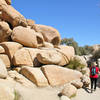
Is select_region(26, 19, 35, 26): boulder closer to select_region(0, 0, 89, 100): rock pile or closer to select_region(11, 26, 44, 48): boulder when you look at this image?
select_region(0, 0, 89, 100): rock pile

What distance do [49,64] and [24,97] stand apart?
322 cm

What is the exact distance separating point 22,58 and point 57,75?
7.65ft

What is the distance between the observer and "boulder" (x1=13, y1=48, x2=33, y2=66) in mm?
8852

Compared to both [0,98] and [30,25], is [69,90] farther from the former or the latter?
[30,25]

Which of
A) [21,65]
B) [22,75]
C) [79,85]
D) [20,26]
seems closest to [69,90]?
[79,85]

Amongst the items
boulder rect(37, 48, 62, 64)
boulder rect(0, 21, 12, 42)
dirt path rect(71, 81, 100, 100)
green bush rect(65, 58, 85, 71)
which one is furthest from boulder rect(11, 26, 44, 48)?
dirt path rect(71, 81, 100, 100)

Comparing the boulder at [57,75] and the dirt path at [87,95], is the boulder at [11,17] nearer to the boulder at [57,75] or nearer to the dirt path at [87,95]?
the boulder at [57,75]

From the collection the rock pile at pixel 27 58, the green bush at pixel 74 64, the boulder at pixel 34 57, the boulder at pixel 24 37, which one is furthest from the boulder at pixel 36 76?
the green bush at pixel 74 64

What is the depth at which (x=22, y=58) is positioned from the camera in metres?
8.93

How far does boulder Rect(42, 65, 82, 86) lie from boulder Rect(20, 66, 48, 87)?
31cm

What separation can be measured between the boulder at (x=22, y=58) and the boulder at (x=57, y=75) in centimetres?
126

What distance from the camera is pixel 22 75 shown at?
7.99m

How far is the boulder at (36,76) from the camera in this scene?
297 inches

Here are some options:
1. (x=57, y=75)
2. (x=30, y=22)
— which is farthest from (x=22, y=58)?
(x=30, y=22)
